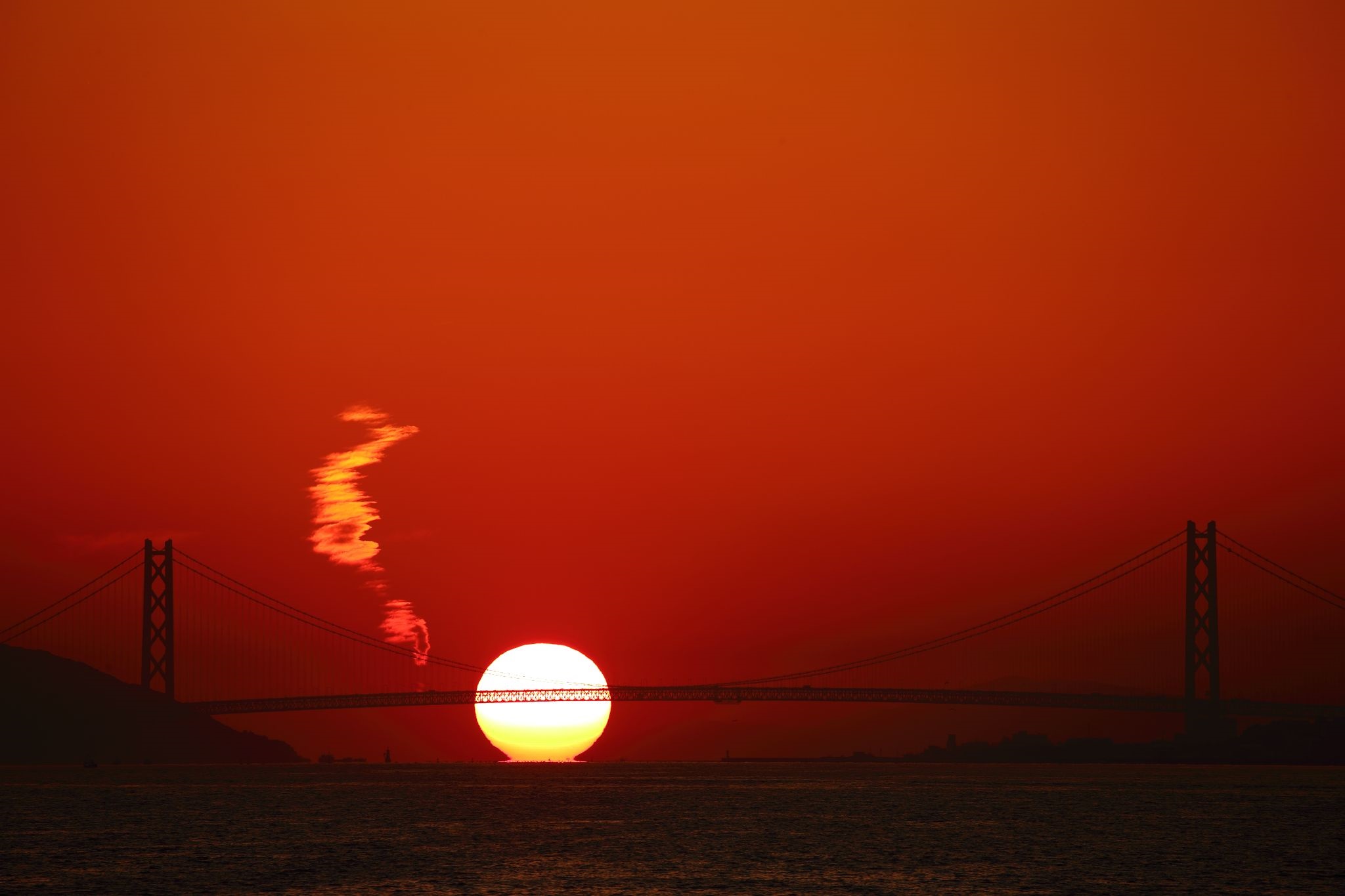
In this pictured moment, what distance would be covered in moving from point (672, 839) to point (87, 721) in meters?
101

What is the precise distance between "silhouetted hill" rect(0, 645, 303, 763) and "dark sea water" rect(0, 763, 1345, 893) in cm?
2397

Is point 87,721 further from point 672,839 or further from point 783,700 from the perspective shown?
point 672,839

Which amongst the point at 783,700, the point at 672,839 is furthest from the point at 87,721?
the point at 672,839

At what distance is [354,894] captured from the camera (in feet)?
119

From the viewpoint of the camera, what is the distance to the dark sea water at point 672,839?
1551 inches

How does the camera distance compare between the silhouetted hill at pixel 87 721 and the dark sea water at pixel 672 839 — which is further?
the silhouetted hill at pixel 87 721

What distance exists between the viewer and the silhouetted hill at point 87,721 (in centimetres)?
12231

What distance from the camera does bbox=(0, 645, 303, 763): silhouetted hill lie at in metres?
122

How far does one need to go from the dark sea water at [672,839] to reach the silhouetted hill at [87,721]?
944 inches

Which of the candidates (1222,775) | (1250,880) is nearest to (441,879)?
(1250,880)

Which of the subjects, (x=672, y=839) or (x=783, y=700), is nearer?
(x=672, y=839)

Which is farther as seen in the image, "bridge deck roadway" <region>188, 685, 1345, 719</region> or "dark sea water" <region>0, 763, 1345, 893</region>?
"bridge deck roadway" <region>188, 685, 1345, 719</region>

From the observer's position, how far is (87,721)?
139625mm

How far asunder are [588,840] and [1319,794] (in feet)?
170
